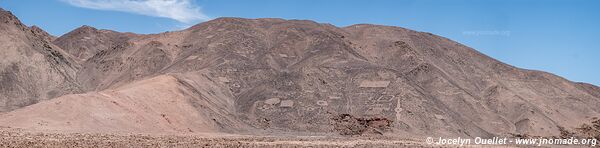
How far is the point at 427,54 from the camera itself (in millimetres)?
77688

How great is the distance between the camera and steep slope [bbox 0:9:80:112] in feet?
180

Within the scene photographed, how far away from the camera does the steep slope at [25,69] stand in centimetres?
5472

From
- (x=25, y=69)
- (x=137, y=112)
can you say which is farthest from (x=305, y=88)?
(x=25, y=69)

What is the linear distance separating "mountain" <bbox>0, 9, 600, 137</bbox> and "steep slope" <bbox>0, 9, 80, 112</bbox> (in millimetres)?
832

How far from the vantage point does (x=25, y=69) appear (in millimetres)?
57938

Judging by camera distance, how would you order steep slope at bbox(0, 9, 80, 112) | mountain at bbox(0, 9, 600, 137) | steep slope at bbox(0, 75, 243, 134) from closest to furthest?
steep slope at bbox(0, 75, 243, 134)
mountain at bbox(0, 9, 600, 137)
steep slope at bbox(0, 9, 80, 112)

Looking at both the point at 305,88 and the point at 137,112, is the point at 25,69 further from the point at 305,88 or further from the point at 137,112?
the point at 305,88

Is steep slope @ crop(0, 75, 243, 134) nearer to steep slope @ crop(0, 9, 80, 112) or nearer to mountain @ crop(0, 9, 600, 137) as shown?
mountain @ crop(0, 9, 600, 137)

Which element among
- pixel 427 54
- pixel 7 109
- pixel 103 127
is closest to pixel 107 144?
pixel 103 127

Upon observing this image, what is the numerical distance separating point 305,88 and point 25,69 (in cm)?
2398

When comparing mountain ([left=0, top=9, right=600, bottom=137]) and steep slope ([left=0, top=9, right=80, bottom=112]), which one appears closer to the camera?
mountain ([left=0, top=9, right=600, bottom=137])

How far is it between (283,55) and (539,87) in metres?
29.9

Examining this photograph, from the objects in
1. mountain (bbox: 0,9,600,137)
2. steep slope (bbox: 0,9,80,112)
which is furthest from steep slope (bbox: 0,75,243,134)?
steep slope (bbox: 0,9,80,112)

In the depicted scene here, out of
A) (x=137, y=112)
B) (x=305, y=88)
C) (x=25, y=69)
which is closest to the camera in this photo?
(x=137, y=112)
